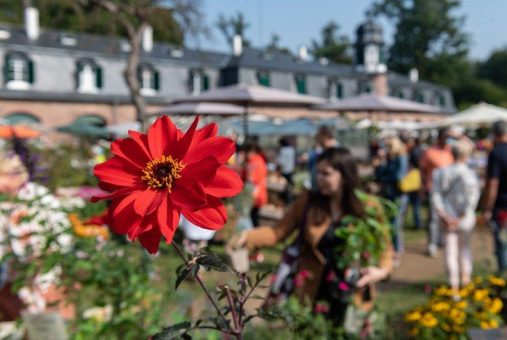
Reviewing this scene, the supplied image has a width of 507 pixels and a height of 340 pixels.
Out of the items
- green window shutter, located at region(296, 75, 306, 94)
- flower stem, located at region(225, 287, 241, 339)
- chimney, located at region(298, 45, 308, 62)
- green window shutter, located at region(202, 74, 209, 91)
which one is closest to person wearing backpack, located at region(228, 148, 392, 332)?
flower stem, located at region(225, 287, 241, 339)

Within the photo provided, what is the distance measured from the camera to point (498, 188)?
4.87m

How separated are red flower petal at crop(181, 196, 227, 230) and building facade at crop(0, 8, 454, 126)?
21.5 m

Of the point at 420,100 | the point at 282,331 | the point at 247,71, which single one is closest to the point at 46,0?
the point at 282,331

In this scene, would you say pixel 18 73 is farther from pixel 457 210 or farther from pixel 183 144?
pixel 183 144

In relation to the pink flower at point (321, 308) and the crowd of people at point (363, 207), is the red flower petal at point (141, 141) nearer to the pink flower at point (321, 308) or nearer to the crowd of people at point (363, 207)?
the crowd of people at point (363, 207)

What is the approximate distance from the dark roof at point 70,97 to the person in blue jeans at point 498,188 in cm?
2371

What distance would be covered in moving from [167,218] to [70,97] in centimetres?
2916

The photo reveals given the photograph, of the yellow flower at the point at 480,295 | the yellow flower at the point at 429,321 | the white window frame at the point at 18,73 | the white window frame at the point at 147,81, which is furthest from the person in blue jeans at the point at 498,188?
the white window frame at the point at 147,81

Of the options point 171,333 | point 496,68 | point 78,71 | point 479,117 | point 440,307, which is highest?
point 496,68

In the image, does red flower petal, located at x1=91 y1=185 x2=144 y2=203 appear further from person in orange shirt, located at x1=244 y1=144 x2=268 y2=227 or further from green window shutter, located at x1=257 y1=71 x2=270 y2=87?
green window shutter, located at x1=257 y1=71 x2=270 y2=87

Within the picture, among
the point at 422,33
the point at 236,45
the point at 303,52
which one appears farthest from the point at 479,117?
the point at 422,33

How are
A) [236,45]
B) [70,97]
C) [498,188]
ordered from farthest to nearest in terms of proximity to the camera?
[236,45] < [70,97] < [498,188]

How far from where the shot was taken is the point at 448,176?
513 centimetres

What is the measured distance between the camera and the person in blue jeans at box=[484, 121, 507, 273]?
4.80 metres
